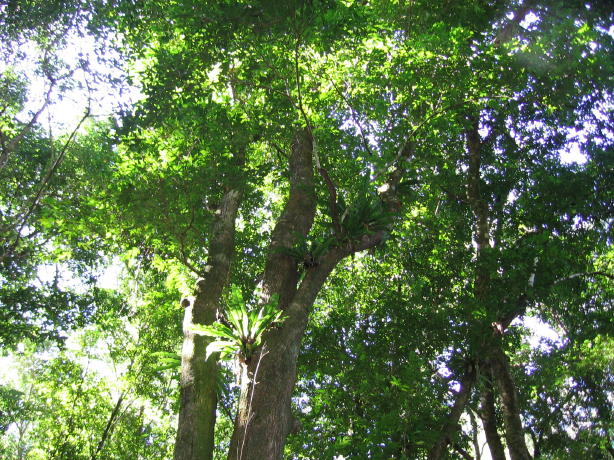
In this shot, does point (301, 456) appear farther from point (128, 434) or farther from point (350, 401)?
point (128, 434)

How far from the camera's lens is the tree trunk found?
4246 millimetres

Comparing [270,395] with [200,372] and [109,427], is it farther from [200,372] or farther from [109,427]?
[109,427]

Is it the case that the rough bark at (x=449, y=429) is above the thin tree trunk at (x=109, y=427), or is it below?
below

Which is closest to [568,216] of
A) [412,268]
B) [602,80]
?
[602,80]

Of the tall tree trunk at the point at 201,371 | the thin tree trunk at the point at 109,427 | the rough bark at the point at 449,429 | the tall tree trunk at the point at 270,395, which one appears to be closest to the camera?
the tall tree trunk at the point at 270,395

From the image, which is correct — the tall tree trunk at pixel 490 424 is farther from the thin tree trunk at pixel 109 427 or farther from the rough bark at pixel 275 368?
the thin tree trunk at pixel 109 427

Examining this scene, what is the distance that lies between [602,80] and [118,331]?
11.4m

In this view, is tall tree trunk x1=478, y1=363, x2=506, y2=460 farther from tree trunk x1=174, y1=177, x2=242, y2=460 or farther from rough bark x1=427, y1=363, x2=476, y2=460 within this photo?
tree trunk x1=174, y1=177, x2=242, y2=460

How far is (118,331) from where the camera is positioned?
11.2 metres

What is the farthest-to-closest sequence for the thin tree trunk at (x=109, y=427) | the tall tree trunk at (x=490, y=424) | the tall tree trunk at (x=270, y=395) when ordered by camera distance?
1. the thin tree trunk at (x=109, y=427)
2. the tall tree trunk at (x=490, y=424)
3. the tall tree trunk at (x=270, y=395)

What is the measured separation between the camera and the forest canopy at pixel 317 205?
481 cm

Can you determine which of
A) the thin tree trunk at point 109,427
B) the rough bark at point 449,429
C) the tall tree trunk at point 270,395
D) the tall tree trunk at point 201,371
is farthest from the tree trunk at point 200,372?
the thin tree trunk at point 109,427

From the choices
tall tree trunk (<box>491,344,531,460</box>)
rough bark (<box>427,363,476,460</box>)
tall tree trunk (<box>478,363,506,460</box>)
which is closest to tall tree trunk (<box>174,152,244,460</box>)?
rough bark (<box>427,363,476,460</box>)

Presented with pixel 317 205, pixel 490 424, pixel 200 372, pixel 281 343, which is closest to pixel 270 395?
pixel 281 343
